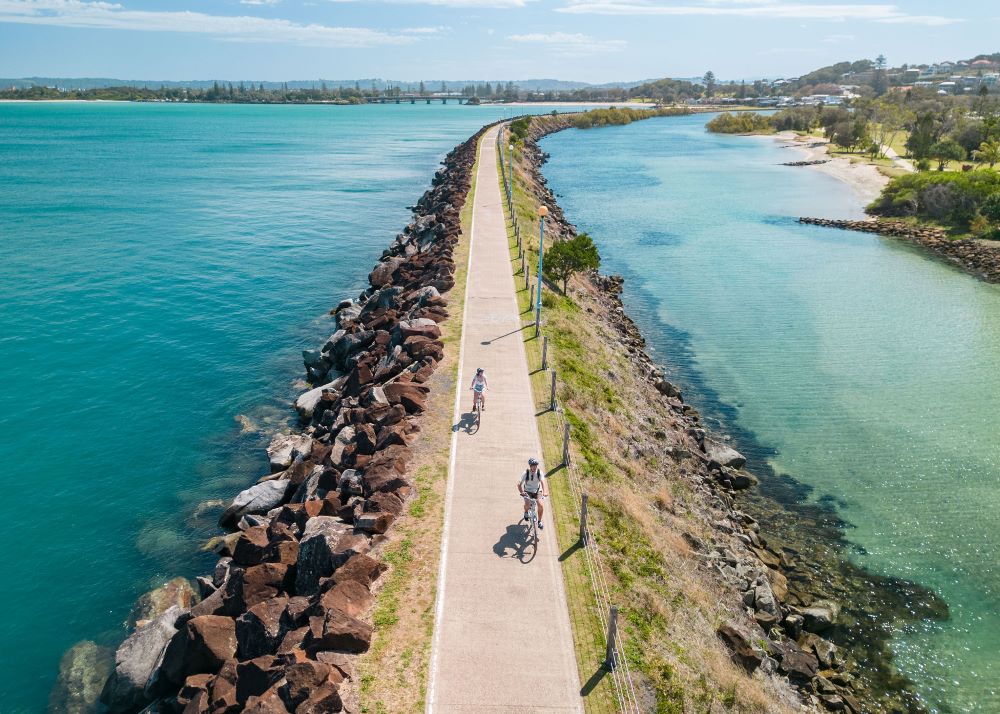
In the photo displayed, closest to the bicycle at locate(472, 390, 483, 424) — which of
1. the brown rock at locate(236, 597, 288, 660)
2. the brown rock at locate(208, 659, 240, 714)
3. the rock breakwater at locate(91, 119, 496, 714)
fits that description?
the rock breakwater at locate(91, 119, 496, 714)

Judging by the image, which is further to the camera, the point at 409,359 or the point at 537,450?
the point at 409,359

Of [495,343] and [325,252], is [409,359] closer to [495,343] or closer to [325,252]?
[495,343]

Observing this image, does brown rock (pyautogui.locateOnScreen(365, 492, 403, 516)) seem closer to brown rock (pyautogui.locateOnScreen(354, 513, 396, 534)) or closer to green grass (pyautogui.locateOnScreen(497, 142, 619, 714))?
brown rock (pyautogui.locateOnScreen(354, 513, 396, 534))

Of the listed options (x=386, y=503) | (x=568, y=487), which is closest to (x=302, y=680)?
(x=386, y=503)

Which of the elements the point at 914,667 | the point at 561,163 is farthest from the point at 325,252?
the point at 561,163

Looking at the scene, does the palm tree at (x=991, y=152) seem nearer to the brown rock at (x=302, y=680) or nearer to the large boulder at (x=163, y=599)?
the large boulder at (x=163, y=599)
